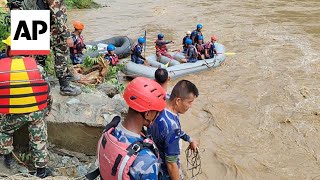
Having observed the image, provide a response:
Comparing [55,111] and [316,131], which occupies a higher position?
[55,111]

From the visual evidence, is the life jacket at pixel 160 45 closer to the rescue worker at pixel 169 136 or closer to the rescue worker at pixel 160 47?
the rescue worker at pixel 160 47

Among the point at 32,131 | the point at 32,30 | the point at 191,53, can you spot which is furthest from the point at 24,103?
the point at 191,53

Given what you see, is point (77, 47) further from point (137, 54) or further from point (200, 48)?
point (200, 48)

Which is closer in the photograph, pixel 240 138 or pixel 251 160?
pixel 251 160

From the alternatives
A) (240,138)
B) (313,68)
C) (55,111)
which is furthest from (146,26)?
(55,111)

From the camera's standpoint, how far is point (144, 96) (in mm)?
2119

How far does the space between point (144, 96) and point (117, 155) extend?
362 mm

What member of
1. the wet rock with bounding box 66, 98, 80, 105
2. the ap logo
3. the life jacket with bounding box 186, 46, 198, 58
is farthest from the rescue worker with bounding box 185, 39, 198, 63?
the ap logo

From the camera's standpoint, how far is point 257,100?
7.84 metres

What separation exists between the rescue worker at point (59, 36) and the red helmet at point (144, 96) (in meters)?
2.18

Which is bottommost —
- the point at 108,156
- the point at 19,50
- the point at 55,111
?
the point at 55,111

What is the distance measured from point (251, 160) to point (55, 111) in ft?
9.76

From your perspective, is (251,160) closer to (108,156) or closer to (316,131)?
(316,131)

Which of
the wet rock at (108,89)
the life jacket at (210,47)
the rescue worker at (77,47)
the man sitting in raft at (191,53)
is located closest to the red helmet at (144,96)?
the wet rock at (108,89)
